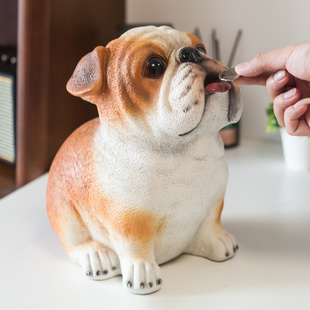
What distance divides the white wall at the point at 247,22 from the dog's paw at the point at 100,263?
3.27ft

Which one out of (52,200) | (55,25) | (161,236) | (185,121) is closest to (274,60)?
(185,121)

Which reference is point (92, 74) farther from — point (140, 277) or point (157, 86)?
point (140, 277)

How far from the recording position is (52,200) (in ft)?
2.78

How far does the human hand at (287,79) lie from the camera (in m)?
0.76

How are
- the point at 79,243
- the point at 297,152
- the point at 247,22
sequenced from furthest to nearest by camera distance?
the point at 247,22 → the point at 297,152 → the point at 79,243

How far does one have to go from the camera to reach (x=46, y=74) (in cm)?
137

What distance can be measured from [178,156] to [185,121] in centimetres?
8

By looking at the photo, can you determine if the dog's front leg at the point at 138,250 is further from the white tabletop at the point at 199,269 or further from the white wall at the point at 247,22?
the white wall at the point at 247,22

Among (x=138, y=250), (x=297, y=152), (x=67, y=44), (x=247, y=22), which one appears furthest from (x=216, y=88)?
(x=247, y=22)

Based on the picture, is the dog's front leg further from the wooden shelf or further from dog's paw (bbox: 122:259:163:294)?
the wooden shelf

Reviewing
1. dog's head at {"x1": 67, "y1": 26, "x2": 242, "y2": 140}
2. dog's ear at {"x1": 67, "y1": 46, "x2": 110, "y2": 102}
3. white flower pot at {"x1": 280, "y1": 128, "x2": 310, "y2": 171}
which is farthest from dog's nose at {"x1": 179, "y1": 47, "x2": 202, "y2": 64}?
white flower pot at {"x1": 280, "y1": 128, "x2": 310, "y2": 171}

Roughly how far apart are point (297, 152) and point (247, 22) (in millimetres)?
504

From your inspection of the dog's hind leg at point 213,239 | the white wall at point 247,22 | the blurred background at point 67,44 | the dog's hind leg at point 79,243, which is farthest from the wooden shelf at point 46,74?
the dog's hind leg at point 213,239

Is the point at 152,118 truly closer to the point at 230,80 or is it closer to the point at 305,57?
the point at 230,80
